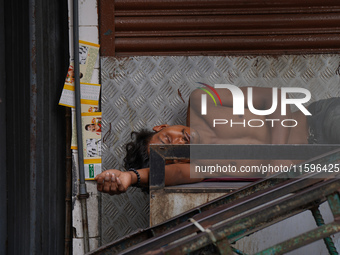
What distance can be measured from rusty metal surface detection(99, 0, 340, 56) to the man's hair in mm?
644

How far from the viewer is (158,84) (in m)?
3.14

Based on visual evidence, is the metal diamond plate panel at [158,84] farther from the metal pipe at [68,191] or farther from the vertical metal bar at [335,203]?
the vertical metal bar at [335,203]

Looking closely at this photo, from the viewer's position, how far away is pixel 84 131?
3.04 meters

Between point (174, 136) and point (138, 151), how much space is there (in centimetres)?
38

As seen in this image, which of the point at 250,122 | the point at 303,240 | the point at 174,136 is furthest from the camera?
the point at 250,122

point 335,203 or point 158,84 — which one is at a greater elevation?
point 158,84

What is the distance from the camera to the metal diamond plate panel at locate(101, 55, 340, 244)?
309cm

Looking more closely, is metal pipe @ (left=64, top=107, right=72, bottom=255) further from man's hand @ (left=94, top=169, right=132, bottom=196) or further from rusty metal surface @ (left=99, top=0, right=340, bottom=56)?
man's hand @ (left=94, top=169, right=132, bottom=196)

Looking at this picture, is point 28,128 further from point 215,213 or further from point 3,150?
point 215,213

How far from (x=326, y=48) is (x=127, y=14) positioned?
1.57m

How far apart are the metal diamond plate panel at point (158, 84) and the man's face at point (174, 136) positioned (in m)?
0.39

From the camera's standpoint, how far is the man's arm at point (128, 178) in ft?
6.85

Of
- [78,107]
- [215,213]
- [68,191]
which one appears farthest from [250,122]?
[215,213]

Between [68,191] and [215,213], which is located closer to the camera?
[215,213]
